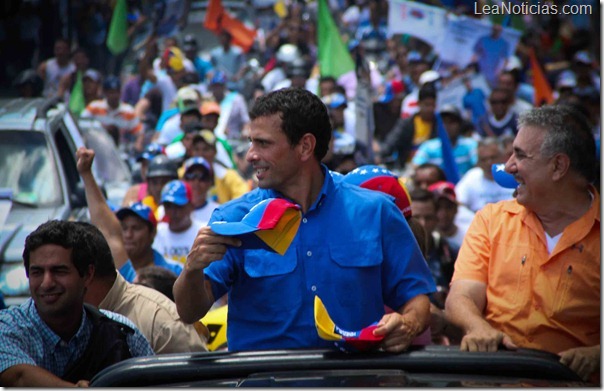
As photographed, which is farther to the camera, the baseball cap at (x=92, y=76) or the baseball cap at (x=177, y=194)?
the baseball cap at (x=92, y=76)

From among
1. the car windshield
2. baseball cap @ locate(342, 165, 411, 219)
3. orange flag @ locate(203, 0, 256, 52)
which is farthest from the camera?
orange flag @ locate(203, 0, 256, 52)

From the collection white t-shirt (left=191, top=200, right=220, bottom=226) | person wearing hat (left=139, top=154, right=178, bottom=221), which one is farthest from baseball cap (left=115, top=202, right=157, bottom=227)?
person wearing hat (left=139, top=154, right=178, bottom=221)

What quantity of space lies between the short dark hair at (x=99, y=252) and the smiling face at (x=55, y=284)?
167mm

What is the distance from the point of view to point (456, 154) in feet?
39.1

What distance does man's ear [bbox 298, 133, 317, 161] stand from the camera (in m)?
4.04

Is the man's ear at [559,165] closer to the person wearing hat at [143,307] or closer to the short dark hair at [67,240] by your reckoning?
the person wearing hat at [143,307]

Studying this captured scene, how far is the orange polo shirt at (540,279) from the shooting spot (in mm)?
4148

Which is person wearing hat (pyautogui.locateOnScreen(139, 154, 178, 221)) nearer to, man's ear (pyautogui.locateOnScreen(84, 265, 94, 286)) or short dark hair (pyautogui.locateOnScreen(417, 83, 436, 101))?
short dark hair (pyautogui.locateOnScreen(417, 83, 436, 101))

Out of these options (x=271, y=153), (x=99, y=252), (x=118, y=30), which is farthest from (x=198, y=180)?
(x=118, y=30)

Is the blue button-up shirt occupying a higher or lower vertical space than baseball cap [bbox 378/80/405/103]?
higher

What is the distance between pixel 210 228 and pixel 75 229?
0.99 metres

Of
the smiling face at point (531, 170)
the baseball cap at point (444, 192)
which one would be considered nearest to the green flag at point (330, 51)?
the baseball cap at point (444, 192)

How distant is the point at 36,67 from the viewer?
16.4m

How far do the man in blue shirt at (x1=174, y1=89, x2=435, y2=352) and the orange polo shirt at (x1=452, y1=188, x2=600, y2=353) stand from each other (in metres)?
0.40
